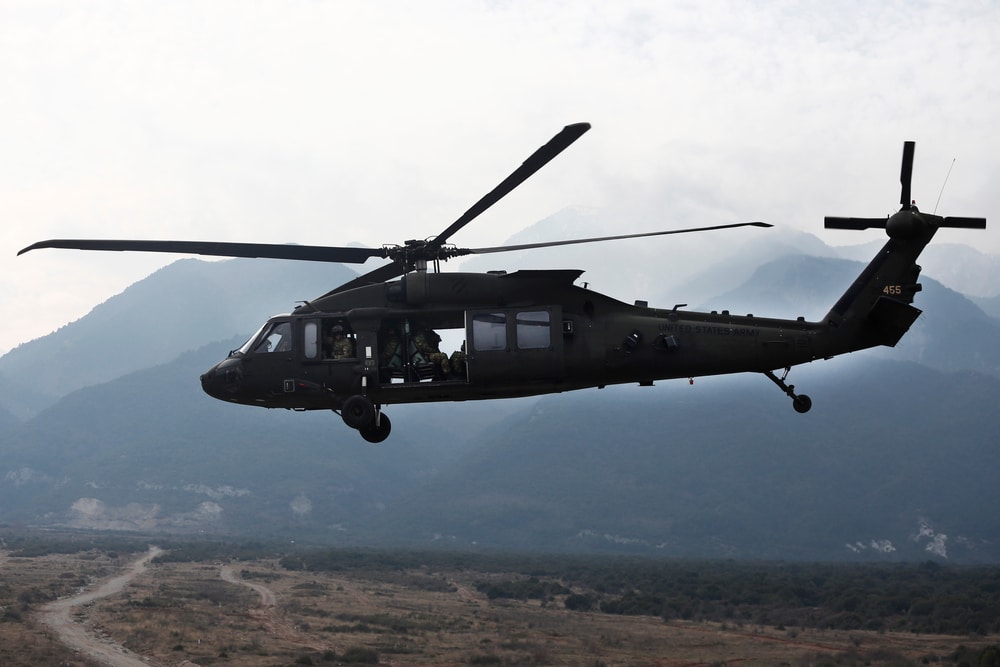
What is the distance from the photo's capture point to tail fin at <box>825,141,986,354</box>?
26.3m

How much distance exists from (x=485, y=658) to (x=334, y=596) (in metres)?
37.7

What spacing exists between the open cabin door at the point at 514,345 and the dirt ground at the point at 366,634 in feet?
130

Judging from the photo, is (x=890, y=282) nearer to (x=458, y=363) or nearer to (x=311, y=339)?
(x=458, y=363)

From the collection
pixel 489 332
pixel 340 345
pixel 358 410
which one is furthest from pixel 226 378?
pixel 489 332

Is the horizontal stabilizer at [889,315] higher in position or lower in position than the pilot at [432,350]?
higher

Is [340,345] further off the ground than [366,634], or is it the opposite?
[340,345]

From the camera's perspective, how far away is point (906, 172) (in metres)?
27.0

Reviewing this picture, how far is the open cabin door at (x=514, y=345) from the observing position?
81.6ft

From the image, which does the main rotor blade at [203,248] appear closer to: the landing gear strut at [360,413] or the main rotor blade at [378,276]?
the main rotor blade at [378,276]

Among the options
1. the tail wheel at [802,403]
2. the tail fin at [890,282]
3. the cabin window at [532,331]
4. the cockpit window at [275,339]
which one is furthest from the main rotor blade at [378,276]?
the tail fin at [890,282]

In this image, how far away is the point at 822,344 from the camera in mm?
26047

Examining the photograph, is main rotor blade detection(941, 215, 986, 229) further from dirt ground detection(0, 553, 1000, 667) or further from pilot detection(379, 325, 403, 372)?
dirt ground detection(0, 553, 1000, 667)

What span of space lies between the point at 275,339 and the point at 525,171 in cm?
753

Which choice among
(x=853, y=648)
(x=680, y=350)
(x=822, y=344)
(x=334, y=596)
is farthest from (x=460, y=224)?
(x=334, y=596)
